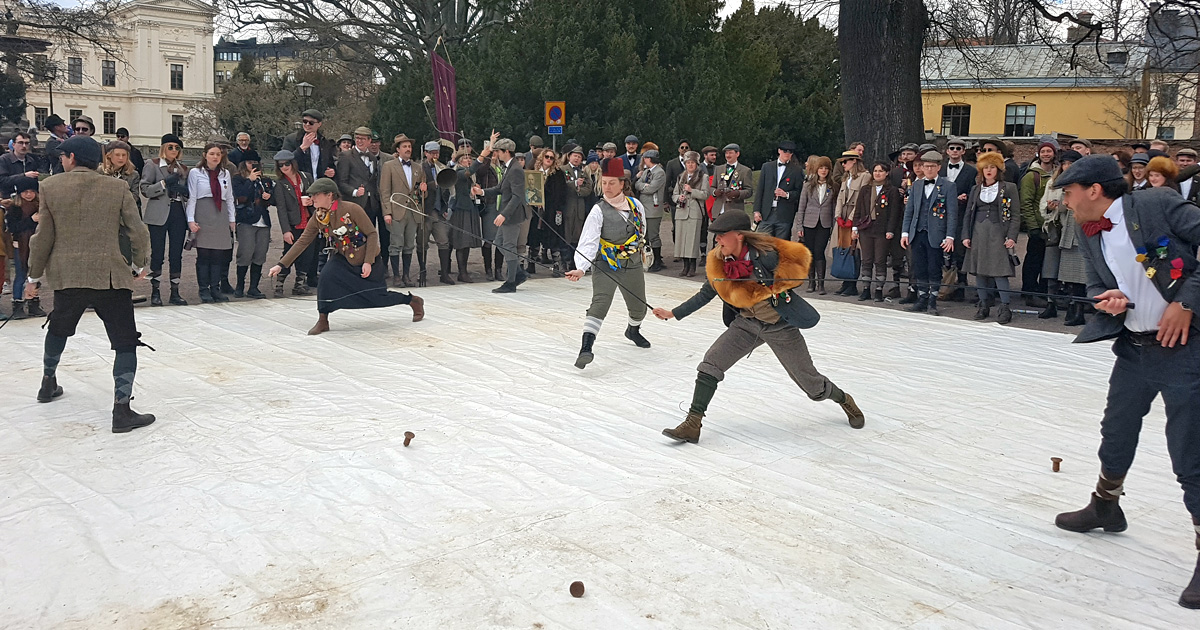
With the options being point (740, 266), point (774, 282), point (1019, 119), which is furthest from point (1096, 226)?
point (1019, 119)

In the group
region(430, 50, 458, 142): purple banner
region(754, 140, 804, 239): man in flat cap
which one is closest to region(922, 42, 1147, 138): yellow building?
region(430, 50, 458, 142): purple banner

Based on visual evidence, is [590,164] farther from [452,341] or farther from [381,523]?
[381,523]

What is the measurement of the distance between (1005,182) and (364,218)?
7.31 metres

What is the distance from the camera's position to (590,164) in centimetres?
1619

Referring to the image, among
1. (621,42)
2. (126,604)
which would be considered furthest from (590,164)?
(126,604)

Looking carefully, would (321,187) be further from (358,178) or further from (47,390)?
(47,390)

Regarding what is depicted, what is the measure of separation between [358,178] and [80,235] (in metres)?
6.68

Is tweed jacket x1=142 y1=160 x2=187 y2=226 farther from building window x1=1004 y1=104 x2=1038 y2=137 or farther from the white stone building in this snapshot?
the white stone building

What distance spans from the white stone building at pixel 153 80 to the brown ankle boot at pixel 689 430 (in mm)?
78776

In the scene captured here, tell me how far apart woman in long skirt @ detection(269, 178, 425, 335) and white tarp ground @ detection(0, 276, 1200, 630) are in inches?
40.6

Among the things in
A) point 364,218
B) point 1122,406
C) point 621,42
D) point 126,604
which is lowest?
point 126,604

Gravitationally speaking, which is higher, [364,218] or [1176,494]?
[364,218]

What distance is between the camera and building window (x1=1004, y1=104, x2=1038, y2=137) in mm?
49125

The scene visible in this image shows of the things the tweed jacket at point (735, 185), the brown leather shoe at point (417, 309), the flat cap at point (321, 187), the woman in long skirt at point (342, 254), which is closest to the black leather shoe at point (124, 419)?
the woman in long skirt at point (342, 254)
